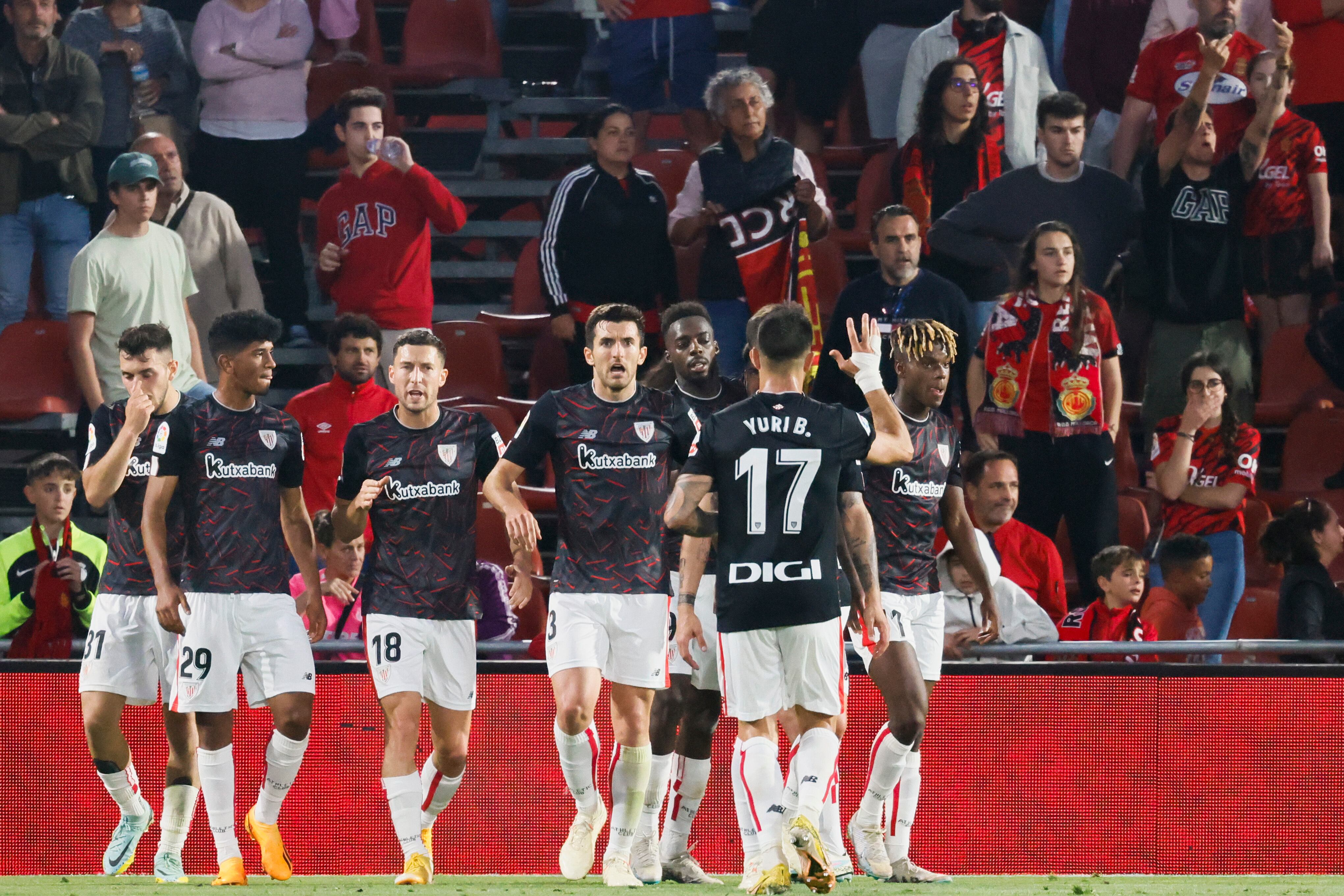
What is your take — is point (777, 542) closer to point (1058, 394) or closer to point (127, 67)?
point (1058, 394)

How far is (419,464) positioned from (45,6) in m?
5.63

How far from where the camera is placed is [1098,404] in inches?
393

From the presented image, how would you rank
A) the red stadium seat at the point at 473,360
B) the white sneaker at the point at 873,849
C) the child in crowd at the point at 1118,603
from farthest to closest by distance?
1. the red stadium seat at the point at 473,360
2. the child in crowd at the point at 1118,603
3. the white sneaker at the point at 873,849

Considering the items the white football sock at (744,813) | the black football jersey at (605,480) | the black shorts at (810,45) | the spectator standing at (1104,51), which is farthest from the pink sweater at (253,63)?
the white football sock at (744,813)

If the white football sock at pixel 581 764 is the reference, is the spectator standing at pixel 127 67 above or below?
above

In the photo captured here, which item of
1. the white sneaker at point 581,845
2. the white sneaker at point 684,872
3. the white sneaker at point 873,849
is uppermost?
the white sneaker at point 581,845

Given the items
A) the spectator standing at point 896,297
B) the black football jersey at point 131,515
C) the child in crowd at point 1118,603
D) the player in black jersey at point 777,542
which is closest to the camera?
the player in black jersey at point 777,542

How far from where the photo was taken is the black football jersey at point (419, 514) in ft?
24.2

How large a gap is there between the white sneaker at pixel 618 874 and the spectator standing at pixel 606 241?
4371 millimetres

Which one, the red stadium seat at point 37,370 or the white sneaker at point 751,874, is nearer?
the white sneaker at point 751,874

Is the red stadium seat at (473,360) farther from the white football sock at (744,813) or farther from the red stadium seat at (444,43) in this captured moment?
the white football sock at (744,813)

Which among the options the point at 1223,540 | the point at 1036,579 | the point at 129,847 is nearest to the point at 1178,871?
the point at 1036,579

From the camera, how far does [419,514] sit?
A: 292 inches

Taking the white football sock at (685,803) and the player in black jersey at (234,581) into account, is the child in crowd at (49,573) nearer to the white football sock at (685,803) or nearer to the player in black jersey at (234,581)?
the player in black jersey at (234,581)
